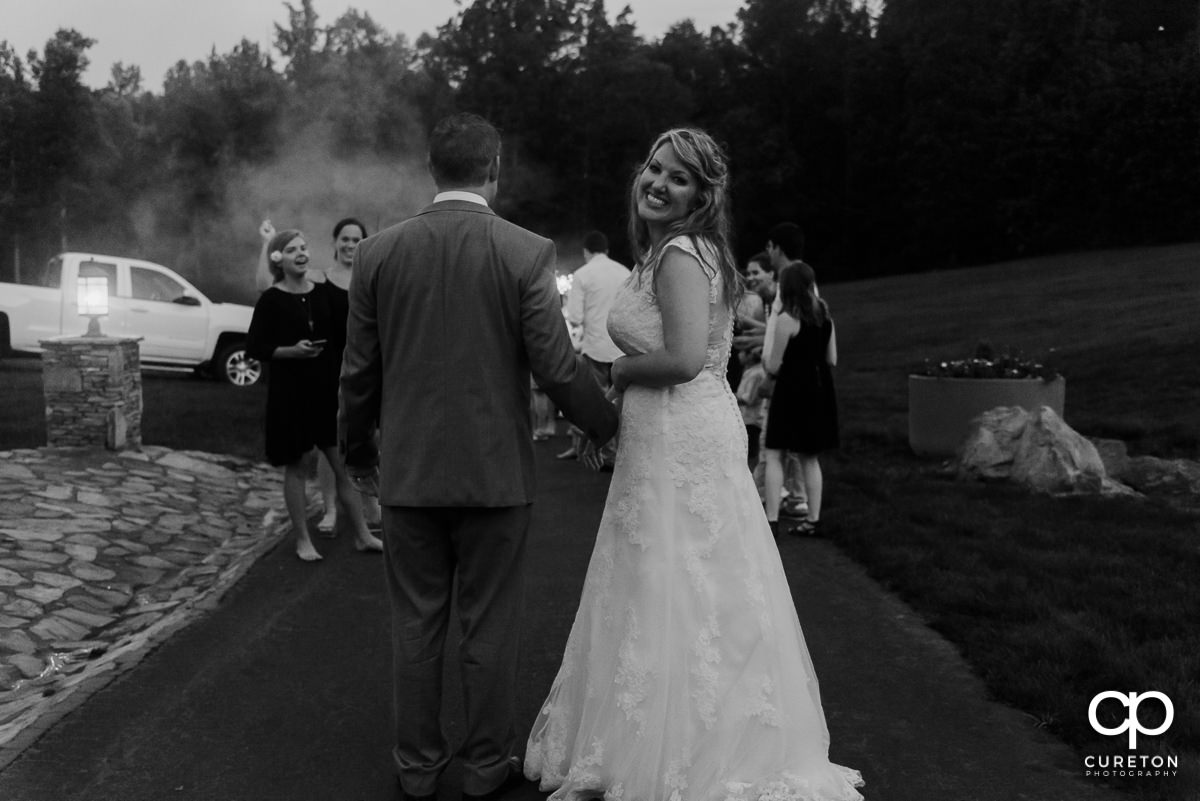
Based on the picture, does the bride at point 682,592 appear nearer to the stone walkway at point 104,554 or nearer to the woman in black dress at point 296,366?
the stone walkway at point 104,554

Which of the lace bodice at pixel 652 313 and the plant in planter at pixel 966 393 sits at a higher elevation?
the lace bodice at pixel 652 313

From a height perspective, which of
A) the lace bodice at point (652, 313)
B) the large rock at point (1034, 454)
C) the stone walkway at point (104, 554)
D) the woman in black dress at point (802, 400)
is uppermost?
the lace bodice at point (652, 313)

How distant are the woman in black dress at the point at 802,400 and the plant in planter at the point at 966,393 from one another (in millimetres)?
3377

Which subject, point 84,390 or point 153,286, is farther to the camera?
point 153,286

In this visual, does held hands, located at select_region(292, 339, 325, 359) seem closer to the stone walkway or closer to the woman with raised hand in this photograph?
the woman with raised hand

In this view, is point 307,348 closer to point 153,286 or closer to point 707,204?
point 707,204

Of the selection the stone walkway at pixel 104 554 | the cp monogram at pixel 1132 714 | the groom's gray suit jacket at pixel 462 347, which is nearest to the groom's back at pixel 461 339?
the groom's gray suit jacket at pixel 462 347

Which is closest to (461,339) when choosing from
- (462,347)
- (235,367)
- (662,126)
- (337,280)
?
(462,347)

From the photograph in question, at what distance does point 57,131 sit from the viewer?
25391mm

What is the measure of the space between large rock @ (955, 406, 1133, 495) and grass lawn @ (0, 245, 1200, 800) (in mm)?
323

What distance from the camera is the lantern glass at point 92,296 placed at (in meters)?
11.2

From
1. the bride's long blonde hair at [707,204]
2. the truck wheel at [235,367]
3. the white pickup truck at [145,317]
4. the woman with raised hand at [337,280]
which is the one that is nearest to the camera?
the bride's long blonde hair at [707,204]

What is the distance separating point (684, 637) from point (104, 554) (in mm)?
5026

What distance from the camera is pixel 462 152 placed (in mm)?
3971
